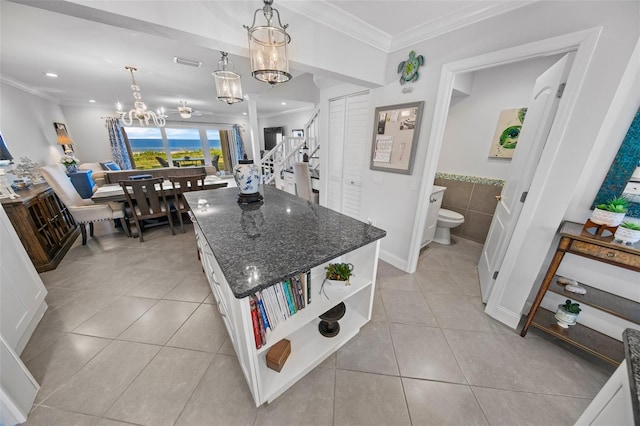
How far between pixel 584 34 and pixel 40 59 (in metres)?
5.48

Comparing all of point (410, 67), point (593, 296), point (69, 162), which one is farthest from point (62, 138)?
point (593, 296)

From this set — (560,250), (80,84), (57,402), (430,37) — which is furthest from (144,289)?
(80,84)

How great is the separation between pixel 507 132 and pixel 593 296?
2.09 m

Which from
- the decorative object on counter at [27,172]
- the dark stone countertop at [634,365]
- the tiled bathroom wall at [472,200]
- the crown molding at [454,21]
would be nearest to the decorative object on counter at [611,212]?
the dark stone countertop at [634,365]

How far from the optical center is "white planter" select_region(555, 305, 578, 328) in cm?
137

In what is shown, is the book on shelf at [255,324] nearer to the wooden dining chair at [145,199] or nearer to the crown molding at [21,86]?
the wooden dining chair at [145,199]

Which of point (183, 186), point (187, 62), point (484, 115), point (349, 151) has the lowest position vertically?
point (183, 186)

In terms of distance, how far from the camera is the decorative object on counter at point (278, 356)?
113cm

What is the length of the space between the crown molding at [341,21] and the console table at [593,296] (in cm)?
204

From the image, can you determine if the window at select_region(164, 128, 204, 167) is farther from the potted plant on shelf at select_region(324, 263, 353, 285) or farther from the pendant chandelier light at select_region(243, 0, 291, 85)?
the potted plant on shelf at select_region(324, 263, 353, 285)

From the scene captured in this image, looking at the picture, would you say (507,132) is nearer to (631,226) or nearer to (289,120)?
(631,226)

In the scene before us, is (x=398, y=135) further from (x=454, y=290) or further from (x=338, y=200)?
(x=454, y=290)

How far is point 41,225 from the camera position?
2.36m

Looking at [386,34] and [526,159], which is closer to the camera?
[526,159]
